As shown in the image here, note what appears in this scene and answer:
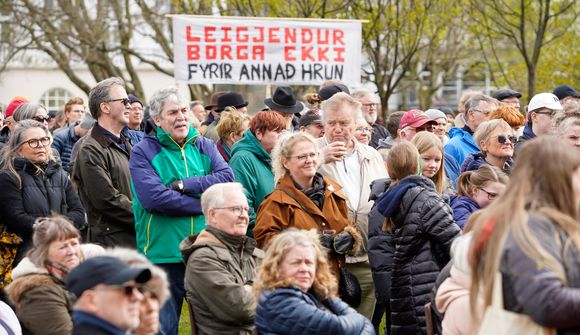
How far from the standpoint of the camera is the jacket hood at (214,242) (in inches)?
277

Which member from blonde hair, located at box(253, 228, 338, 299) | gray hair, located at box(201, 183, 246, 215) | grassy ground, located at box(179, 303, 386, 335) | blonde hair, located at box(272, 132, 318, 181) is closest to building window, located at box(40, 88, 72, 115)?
grassy ground, located at box(179, 303, 386, 335)

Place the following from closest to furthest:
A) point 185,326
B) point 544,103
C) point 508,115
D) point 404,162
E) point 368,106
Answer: point 404,162, point 185,326, point 508,115, point 544,103, point 368,106

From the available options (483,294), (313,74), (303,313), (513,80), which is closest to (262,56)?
(313,74)

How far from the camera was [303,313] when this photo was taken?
6113 millimetres

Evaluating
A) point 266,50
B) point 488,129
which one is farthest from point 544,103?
point 266,50

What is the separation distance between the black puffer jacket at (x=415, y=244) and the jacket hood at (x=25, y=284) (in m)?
2.33

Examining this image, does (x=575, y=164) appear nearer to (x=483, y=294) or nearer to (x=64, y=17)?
(x=483, y=294)

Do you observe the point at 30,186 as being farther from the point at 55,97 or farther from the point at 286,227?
the point at 55,97

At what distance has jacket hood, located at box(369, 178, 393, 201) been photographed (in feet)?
25.3

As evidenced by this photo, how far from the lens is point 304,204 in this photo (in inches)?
300

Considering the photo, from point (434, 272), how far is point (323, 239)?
80 cm

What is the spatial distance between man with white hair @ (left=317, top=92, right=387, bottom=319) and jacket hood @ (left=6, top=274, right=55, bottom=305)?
244 cm

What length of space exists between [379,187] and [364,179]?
596mm

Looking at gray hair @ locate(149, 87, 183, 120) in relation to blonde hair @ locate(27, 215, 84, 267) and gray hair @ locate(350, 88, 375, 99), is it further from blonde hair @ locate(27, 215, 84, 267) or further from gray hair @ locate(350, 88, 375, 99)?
gray hair @ locate(350, 88, 375, 99)
